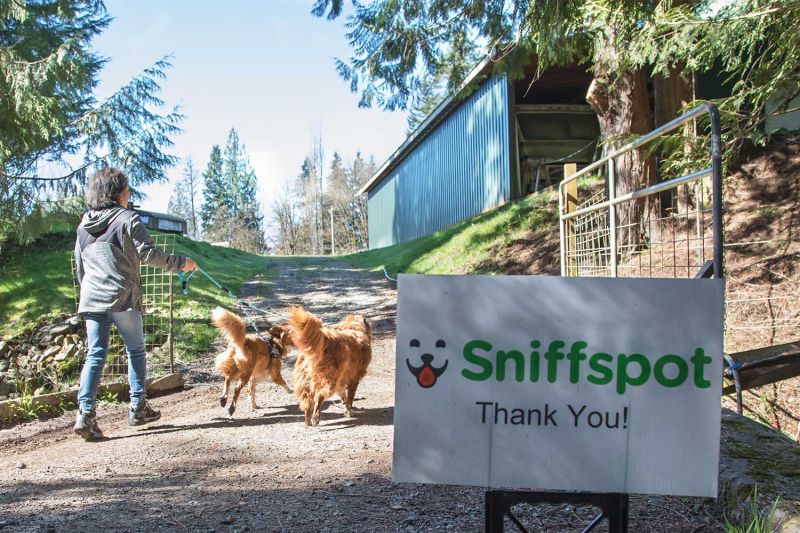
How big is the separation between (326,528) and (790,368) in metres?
3.87

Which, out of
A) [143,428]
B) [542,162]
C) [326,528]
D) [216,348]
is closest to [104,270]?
[143,428]

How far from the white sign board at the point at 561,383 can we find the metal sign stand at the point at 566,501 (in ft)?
0.27

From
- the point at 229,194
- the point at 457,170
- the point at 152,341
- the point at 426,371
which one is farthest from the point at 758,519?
the point at 229,194

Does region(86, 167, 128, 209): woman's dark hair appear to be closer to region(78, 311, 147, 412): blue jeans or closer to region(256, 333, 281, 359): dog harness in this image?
region(78, 311, 147, 412): blue jeans

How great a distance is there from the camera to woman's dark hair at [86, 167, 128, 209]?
5223 mm

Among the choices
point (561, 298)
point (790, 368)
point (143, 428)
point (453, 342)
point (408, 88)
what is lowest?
point (143, 428)

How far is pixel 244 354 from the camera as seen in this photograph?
596cm

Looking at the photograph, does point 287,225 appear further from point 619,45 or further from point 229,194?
point 619,45

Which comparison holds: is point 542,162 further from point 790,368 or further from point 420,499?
point 420,499

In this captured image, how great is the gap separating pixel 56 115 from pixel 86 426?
6.27 meters

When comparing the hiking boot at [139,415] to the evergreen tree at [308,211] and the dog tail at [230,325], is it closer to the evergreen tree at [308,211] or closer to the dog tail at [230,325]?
the dog tail at [230,325]

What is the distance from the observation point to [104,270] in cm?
513

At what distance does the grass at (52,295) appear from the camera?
32.1ft

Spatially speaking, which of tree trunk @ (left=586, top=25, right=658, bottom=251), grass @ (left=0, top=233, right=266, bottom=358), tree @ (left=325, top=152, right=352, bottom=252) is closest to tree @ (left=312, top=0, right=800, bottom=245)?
tree trunk @ (left=586, top=25, right=658, bottom=251)
